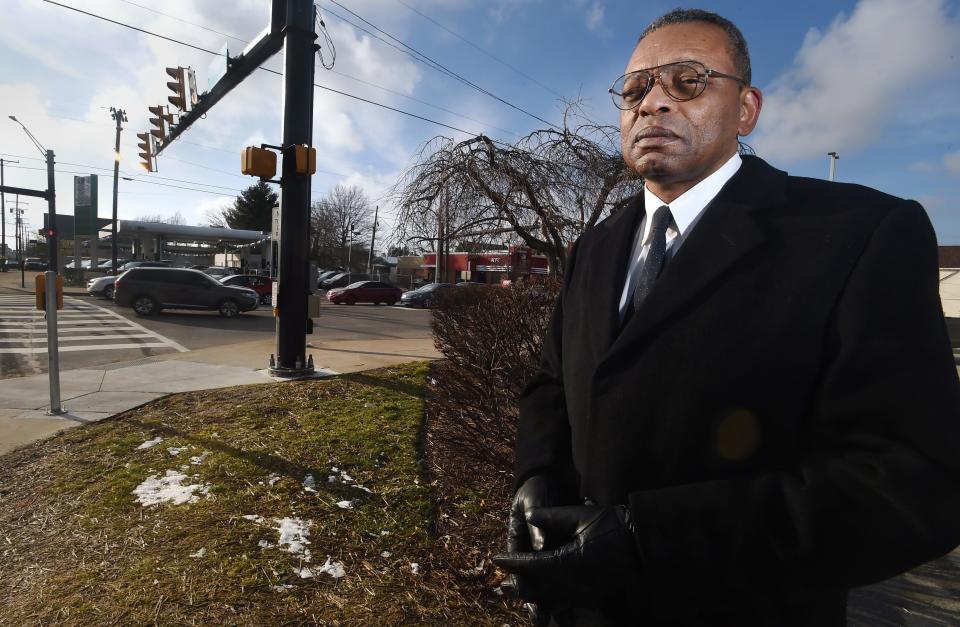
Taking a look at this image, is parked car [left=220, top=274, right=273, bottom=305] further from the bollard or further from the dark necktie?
the dark necktie

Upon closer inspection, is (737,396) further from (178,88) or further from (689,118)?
(178,88)

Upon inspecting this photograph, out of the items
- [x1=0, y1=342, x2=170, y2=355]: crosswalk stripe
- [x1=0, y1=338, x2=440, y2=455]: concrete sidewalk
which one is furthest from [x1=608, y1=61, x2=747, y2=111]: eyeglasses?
[x1=0, y1=342, x2=170, y2=355]: crosswalk stripe

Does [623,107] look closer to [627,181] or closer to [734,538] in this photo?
[734,538]

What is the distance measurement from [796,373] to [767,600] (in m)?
0.47

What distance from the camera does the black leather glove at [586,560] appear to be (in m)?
1.14

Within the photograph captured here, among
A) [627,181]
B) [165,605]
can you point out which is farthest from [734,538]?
[627,181]

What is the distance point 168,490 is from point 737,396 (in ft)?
12.7

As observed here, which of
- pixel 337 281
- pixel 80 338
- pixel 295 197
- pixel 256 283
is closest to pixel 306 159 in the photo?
pixel 295 197

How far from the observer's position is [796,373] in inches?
42.8

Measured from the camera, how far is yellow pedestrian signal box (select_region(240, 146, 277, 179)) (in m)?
7.11

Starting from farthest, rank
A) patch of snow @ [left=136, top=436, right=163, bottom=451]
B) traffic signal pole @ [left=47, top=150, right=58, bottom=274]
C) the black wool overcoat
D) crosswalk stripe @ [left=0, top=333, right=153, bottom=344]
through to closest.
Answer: crosswalk stripe @ [left=0, top=333, right=153, bottom=344], traffic signal pole @ [left=47, top=150, right=58, bottom=274], patch of snow @ [left=136, top=436, right=163, bottom=451], the black wool overcoat

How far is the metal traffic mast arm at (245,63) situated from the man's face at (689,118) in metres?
7.67

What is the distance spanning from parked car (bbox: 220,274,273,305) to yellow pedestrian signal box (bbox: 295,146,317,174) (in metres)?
17.8

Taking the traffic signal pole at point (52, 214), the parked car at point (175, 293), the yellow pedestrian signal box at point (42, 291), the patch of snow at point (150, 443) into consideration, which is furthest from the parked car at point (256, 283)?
the patch of snow at point (150, 443)
